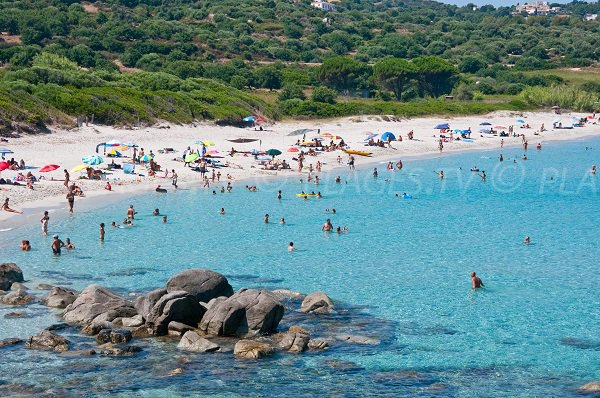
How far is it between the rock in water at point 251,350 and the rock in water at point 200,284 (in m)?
3.56

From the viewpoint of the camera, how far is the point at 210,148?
61.0 metres

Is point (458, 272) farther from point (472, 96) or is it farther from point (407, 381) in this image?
point (472, 96)

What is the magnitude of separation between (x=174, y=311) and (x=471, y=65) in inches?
4454

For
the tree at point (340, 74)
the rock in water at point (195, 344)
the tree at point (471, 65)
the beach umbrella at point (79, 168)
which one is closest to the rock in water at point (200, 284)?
the rock in water at point (195, 344)

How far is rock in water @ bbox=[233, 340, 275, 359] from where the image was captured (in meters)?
21.9

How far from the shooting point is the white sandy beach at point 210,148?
45.4m

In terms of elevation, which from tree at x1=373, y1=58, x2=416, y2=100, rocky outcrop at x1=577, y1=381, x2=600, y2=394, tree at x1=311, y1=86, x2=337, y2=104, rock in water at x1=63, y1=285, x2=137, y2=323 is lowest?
rocky outcrop at x1=577, y1=381, x2=600, y2=394

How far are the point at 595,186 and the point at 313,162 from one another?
66.3 ft

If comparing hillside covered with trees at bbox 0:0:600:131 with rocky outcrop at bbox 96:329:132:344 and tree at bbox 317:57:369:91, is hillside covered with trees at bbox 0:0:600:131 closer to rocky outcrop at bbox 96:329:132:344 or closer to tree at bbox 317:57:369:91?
tree at bbox 317:57:369:91

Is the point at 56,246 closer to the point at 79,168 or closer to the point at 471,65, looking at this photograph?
the point at 79,168

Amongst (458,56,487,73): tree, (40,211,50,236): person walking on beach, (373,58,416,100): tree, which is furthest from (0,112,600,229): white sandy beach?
(458,56,487,73): tree

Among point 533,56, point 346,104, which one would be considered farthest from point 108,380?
point 533,56

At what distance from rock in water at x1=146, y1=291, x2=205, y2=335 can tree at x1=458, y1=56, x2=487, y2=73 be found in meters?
112

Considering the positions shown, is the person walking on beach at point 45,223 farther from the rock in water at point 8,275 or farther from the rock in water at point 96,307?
the rock in water at point 96,307
